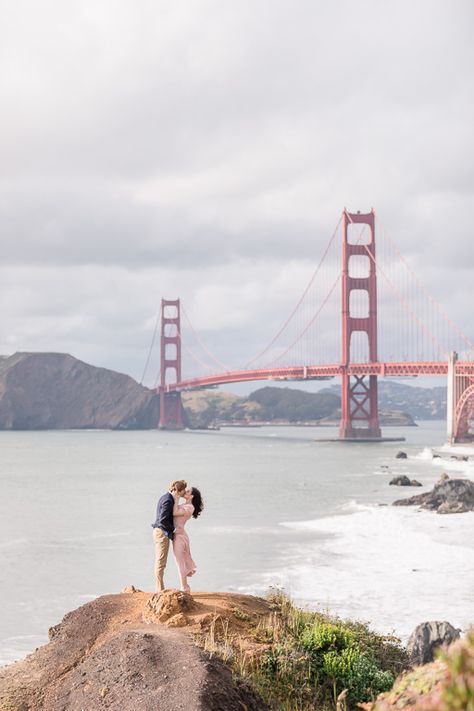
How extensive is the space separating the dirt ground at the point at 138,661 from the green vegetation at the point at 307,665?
0.26 metres

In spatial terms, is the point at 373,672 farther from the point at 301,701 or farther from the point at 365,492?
the point at 365,492

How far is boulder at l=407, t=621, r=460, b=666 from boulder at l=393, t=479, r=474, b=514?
2143 centimetres

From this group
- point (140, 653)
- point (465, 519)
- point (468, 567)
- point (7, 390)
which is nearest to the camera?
point (140, 653)

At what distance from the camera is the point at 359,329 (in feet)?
334

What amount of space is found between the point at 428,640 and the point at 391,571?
9.19 m

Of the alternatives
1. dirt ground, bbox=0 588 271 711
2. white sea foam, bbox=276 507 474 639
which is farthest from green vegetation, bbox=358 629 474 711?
white sea foam, bbox=276 507 474 639

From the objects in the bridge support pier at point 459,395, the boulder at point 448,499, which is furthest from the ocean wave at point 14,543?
the bridge support pier at point 459,395

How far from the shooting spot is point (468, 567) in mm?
20547

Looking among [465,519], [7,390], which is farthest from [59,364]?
[465,519]

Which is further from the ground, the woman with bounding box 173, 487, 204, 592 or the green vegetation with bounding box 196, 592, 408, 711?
the woman with bounding box 173, 487, 204, 592

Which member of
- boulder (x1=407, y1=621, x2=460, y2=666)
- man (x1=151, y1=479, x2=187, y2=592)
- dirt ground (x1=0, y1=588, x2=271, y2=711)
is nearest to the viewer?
dirt ground (x1=0, y1=588, x2=271, y2=711)

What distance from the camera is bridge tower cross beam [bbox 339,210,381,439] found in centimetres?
9925

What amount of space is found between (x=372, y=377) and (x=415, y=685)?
97.2 m

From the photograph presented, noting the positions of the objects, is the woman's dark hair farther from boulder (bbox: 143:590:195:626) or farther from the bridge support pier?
the bridge support pier
